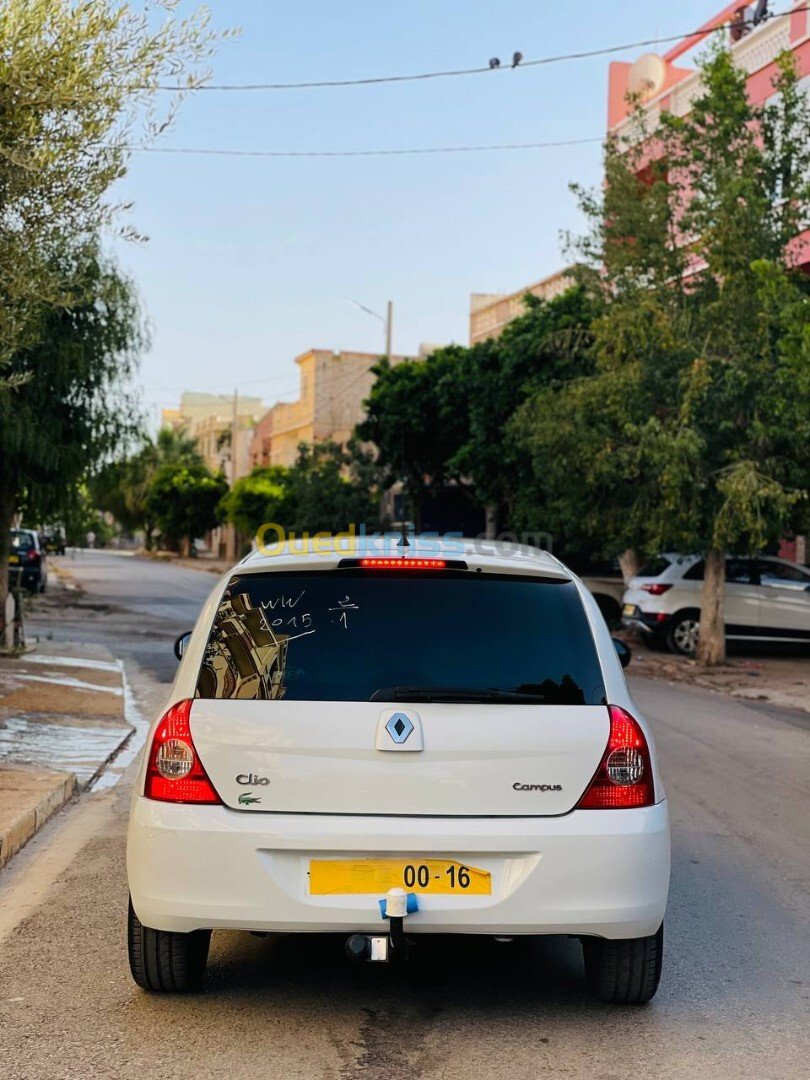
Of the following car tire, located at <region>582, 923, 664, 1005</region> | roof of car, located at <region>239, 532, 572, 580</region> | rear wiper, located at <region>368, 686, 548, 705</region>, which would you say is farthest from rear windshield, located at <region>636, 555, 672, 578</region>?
rear wiper, located at <region>368, 686, 548, 705</region>

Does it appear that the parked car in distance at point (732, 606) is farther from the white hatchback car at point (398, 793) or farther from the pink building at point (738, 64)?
the white hatchback car at point (398, 793)

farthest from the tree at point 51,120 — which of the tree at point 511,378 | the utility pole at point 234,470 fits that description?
the utility pole at point 234,470

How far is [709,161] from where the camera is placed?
18.6m

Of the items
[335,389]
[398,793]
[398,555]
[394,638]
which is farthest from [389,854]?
[335,389]

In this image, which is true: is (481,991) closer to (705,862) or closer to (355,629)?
(355,629)

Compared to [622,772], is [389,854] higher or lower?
lower

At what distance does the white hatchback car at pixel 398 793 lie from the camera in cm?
422

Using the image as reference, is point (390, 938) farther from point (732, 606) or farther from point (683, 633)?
point (732, 606)

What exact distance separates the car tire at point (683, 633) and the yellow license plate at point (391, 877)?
57.1 feet

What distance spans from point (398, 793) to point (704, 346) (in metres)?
14.8

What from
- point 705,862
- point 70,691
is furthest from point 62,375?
point 705,862

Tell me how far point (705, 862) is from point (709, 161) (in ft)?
45.4

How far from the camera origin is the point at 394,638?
4.52m

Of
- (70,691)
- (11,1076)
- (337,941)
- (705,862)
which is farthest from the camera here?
(70,691)
